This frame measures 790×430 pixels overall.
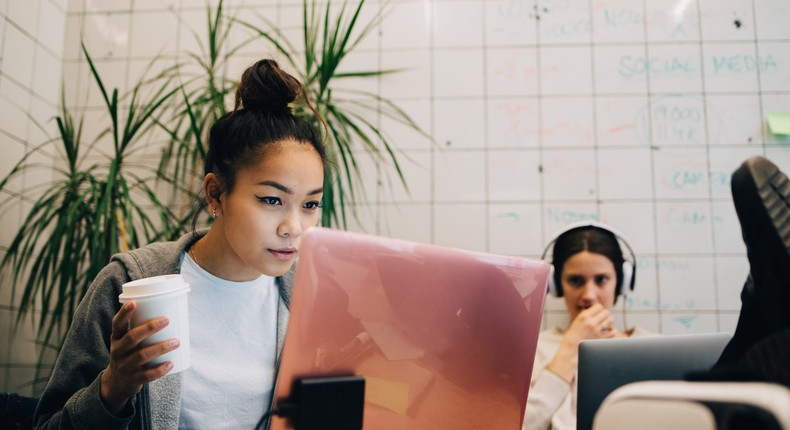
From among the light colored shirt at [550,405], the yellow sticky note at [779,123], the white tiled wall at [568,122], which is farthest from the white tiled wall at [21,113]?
the yellow sticky note at [779,123]

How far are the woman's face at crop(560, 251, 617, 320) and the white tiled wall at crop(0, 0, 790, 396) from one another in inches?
11.8

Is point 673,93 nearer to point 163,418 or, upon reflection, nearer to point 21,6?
point 163,418

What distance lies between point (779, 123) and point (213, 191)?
6.76 ft

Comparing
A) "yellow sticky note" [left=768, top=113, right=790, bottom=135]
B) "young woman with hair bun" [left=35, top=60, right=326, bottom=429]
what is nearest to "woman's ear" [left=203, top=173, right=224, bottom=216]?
"young woman with hair bun" [left=35, top=60, right=326, bottom=429]

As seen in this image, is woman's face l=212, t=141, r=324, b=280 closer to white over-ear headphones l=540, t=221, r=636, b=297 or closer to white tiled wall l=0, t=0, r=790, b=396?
white over-ear headphones l=540, t=221, r=636, b=297

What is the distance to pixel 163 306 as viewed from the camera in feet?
2.94

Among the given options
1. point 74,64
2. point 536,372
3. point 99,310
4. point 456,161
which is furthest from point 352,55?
point 99,310

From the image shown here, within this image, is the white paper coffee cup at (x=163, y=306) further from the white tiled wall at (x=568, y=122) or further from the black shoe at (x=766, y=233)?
the white tiled wall at (x=568, y=122)

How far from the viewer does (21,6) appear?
2.23 m

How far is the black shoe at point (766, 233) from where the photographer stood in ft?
2.06

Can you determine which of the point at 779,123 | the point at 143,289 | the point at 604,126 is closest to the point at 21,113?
the point at 143,289

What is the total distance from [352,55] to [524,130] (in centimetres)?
74

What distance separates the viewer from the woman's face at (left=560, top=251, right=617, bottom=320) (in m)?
1.93

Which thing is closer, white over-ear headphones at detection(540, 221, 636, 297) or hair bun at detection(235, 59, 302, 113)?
hair bun at detection(235, 59, 302, 113)
